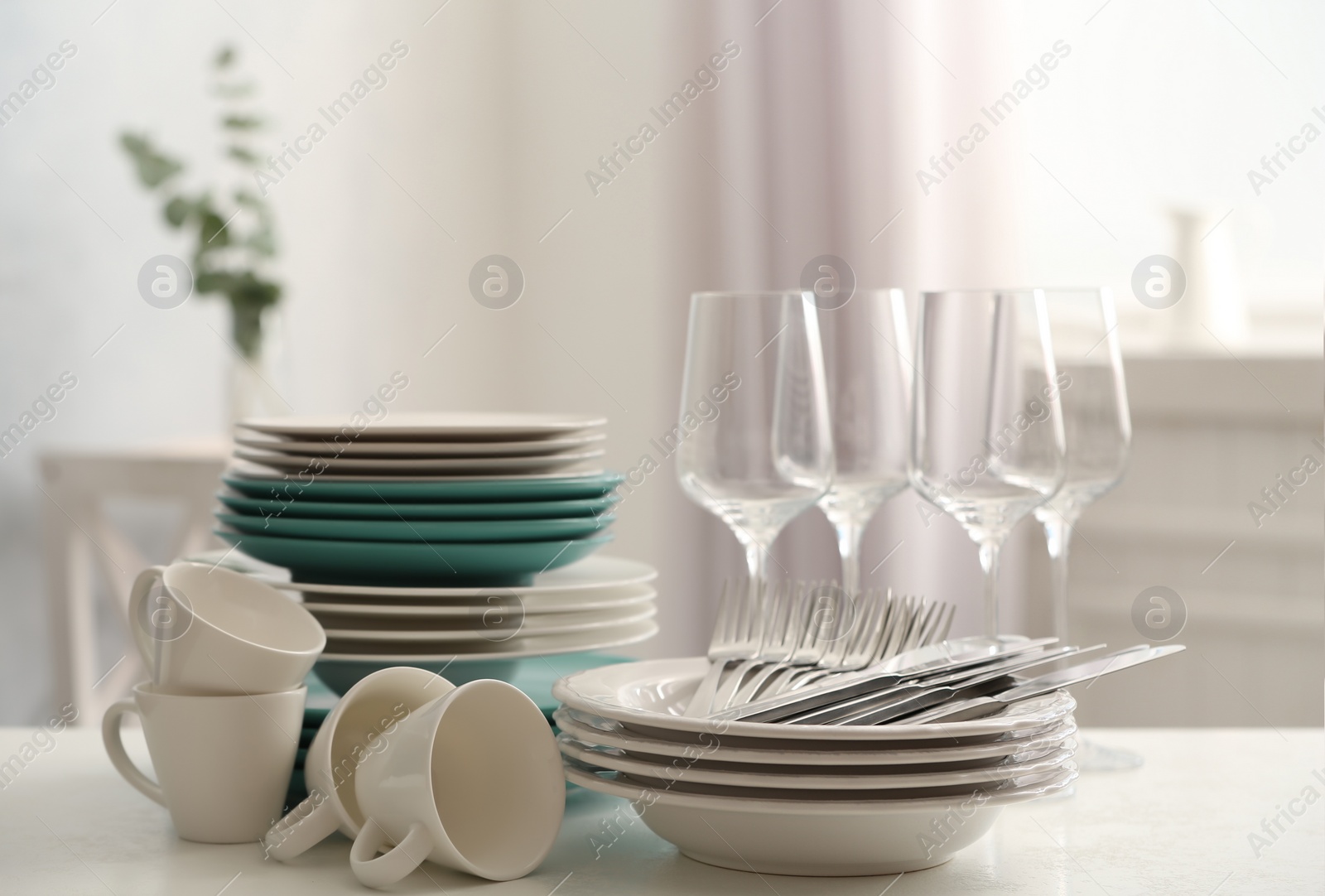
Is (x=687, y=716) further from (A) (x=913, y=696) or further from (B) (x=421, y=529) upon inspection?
(B) (x=421, y=529)

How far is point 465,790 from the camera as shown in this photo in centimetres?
62

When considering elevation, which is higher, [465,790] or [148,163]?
[148,163]

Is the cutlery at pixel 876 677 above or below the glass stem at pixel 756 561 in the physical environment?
below

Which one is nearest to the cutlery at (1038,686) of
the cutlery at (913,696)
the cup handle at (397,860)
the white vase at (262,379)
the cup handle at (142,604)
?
the cutlery at (913,696)

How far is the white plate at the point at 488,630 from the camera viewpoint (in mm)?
718

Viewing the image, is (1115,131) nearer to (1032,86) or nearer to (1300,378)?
(1032,86)

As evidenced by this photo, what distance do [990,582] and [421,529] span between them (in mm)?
331

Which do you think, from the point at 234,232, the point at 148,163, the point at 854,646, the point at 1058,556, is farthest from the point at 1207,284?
the point at 148,163

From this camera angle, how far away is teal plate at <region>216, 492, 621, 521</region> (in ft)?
2.41

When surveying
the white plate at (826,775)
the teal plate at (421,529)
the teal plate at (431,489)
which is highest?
the teal plate at (431,489)

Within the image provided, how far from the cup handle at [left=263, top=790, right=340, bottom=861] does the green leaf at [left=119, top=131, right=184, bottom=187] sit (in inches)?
71.2

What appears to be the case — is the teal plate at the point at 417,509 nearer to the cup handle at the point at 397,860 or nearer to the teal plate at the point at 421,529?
the teal plate at the point at 421,529

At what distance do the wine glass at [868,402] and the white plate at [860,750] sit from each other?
0.69 ft

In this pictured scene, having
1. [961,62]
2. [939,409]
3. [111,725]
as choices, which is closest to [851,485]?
[939,409]
